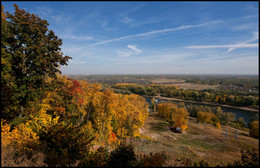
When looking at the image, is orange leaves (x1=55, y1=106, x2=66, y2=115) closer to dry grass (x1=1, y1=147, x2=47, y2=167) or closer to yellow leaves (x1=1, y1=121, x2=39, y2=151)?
yellow leaves (x1=1, y1=121, x2=39, y2=151)

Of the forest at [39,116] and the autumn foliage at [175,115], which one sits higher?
the forest at [39,116]

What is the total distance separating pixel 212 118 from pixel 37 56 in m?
→ 59.4

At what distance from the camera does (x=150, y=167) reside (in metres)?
5.52

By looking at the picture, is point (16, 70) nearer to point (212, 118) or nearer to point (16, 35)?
point (16, 35)

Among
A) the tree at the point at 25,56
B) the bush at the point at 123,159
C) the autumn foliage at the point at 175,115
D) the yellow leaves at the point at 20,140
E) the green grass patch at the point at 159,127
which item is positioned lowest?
the green grass patch at the point at 159,127

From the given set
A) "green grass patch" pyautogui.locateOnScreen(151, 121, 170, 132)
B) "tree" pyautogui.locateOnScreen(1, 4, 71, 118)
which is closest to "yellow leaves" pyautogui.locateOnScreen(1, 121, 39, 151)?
"tree" pyautogui.locateOnScreen(1, 4, 71, 118)

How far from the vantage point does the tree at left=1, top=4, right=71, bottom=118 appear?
856 centimetres

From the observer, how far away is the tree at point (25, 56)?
8.56m

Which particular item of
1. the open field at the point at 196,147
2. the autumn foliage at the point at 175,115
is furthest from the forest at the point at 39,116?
the autumn foliage at the point at 175,115

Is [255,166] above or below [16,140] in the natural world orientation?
below

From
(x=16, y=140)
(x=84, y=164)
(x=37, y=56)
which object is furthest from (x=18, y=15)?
(x=84, y=164)

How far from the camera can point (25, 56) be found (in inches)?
366

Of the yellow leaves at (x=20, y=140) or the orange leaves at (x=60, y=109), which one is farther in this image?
the orange leaves at (x=60, y=109)

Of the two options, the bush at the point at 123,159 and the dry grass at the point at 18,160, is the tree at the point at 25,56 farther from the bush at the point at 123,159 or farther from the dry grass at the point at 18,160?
the bush at the point at 123,159
